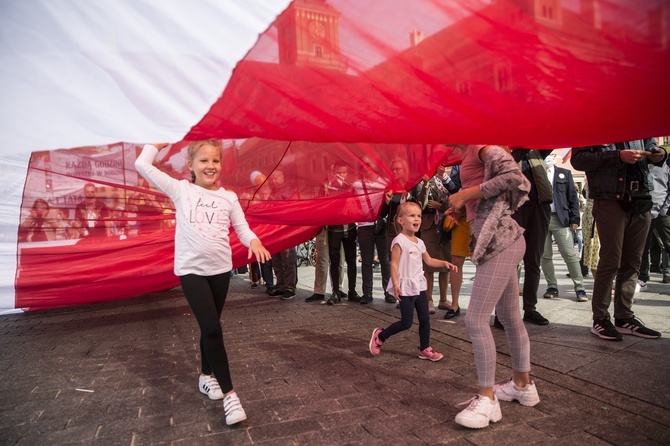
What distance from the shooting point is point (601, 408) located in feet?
8.74

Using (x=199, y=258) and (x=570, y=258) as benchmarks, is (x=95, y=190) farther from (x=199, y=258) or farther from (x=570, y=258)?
(x=570, y=258)

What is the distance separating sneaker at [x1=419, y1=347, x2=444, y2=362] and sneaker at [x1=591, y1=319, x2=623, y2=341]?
1.50 m

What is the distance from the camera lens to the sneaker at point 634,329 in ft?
13.1

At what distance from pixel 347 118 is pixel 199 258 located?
1.30m

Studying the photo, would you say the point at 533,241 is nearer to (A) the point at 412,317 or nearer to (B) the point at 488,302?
(A) the point at 412,317

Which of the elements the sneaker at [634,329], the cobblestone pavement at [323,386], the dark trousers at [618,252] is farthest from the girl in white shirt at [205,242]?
the sneaker at [634,329]

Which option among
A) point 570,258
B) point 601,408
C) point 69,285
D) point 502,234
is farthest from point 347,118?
point 570,258

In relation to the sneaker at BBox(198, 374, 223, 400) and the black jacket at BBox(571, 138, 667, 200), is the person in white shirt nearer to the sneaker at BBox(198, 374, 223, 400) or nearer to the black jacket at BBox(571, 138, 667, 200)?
the black jacket at BBox(571, 138, 667, 200)

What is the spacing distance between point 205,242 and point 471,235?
2298 millimetres

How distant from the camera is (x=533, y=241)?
15.3ft

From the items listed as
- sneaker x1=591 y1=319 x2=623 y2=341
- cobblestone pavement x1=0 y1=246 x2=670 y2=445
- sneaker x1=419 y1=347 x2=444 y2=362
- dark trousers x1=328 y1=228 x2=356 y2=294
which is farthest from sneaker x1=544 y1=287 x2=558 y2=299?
sneaker x1=419 y1=347 x2=444 y2=362

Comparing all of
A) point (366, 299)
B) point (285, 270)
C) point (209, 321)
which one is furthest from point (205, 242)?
point (285, 270)

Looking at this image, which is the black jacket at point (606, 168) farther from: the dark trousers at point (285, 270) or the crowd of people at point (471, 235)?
the dark trousers at point (285, 270)

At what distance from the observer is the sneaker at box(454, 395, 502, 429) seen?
2.46m
